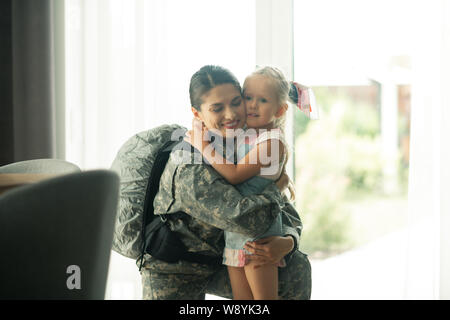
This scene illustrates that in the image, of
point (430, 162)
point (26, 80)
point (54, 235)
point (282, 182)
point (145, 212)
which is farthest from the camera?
Result: point (26, 80)

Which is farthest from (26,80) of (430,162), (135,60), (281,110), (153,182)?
(430,162)

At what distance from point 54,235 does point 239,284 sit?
2.40 ft

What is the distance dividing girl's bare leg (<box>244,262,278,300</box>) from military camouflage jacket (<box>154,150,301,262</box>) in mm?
124

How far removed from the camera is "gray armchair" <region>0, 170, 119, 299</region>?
0.80 meters

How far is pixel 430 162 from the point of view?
214cm

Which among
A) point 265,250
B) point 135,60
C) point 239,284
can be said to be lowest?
point 239,284

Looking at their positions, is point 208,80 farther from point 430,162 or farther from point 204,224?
point 430,162

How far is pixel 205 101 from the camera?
4.76ft

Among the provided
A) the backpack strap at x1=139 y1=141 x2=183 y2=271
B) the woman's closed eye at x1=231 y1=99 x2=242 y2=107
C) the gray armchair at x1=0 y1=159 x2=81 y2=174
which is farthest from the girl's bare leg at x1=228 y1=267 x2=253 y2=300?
the gray armchair at x1=0 y1=159 x2=81 y2=174

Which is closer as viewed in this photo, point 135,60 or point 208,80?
point 208,80

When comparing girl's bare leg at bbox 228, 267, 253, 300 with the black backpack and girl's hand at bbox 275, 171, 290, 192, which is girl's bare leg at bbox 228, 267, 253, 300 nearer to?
the black backpack

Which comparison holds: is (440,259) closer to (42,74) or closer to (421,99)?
(421,99)
